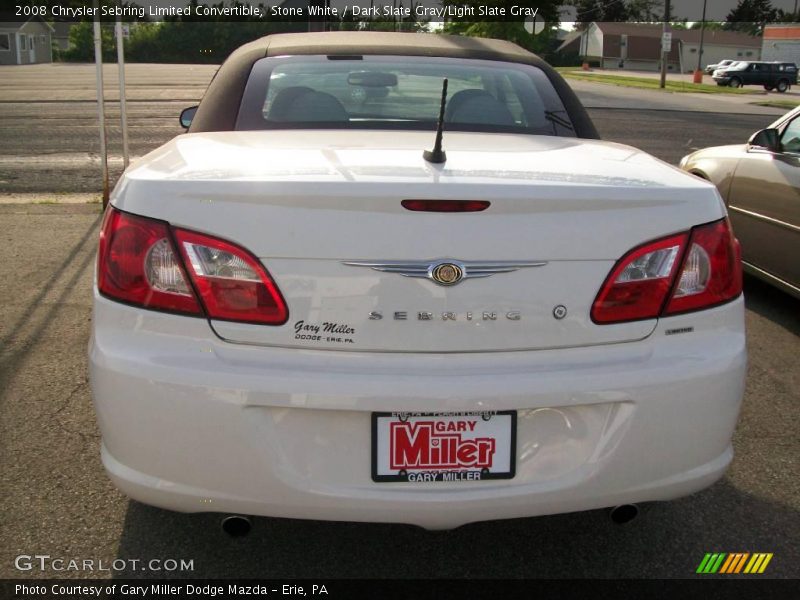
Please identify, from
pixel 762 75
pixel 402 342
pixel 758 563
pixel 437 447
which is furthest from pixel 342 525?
pixel 762 75

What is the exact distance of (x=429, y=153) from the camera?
7.91 feet

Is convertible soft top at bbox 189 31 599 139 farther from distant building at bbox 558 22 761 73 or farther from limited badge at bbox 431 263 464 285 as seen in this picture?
distant building at bbox 558 22 761 73

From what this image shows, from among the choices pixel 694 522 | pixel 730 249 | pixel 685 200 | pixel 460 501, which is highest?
pixel 685 200

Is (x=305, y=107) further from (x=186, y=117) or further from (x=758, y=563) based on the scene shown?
(x=758, y=563)

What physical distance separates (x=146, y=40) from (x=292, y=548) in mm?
82130

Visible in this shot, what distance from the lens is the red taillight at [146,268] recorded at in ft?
7.25

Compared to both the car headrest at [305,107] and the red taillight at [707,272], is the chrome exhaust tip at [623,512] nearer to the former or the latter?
the red taillight at [707,272]

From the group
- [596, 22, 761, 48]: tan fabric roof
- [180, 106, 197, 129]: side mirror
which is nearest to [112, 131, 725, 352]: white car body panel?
[180, 106, 197, 129]: side mirror

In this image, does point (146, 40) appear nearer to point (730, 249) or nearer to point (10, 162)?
point (10, 162)

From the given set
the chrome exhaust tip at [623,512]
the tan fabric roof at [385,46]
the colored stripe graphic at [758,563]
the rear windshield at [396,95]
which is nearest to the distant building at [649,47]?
the tan fabric roof at [385,46]

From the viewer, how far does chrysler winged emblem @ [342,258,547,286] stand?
2121 millimetres

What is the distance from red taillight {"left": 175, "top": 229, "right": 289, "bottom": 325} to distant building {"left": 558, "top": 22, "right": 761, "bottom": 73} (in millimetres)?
99982

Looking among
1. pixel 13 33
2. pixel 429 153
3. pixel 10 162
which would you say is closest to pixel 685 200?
pixel 429 153

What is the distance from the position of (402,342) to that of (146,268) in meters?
0.68
